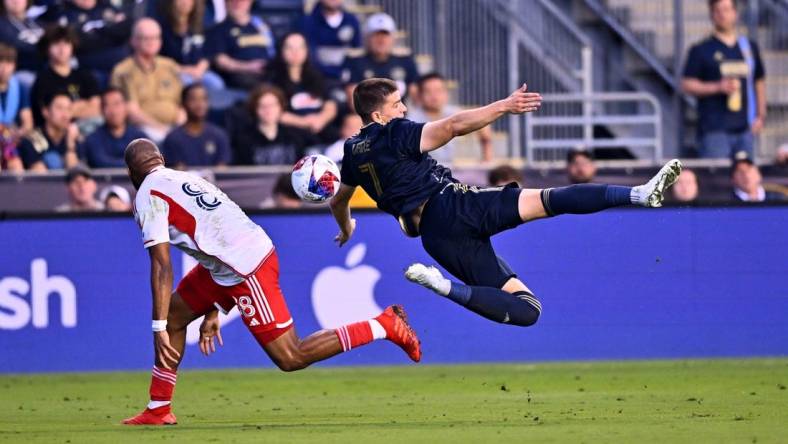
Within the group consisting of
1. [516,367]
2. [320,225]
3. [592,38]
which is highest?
[592,38]

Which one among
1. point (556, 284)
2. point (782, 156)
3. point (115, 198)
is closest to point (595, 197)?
point (556, 284)

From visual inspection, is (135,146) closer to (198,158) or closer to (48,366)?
(48,366)

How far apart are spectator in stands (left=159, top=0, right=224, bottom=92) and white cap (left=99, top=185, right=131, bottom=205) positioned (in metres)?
2.06

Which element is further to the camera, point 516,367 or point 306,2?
point 306,2

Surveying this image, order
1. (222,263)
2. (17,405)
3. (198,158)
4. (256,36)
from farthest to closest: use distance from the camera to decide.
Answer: (256,36) < (198,158) < (17,405) < (222,263)

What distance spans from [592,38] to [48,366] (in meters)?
8.77

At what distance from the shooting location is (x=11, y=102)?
17.5 meters

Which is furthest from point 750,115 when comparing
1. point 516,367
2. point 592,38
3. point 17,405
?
point 17,405

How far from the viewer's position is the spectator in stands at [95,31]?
18328 millimetres

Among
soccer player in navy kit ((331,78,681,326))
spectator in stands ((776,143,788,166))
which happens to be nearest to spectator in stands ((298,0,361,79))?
spectator in stands ((776,143,788,166))

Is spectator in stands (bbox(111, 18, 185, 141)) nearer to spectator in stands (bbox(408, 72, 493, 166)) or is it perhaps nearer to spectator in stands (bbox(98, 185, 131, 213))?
spectator in stands (bbox(98, 185, 131, 213))

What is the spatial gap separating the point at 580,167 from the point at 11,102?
6296mm

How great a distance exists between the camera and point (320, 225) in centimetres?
1533

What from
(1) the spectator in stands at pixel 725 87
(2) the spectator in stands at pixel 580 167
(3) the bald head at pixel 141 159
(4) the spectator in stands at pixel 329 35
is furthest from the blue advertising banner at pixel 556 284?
(3) the bald head at pixel 141 159
